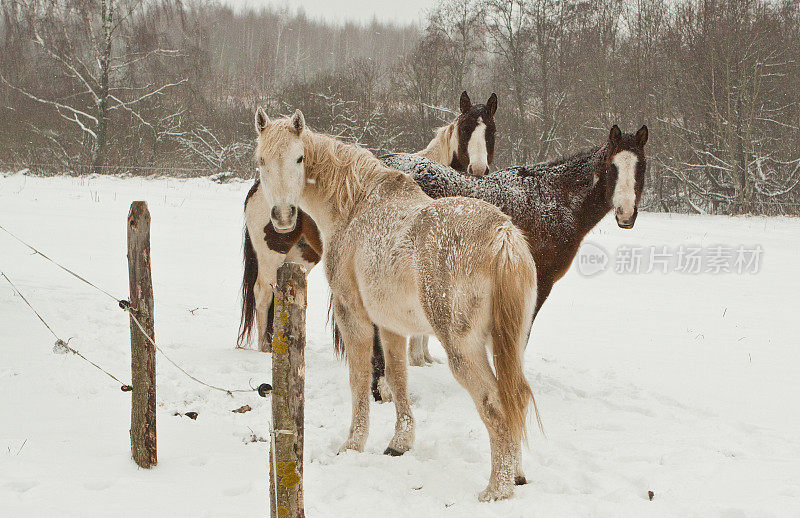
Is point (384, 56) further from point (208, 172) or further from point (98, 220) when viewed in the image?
point (98, 220)

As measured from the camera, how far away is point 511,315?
9.80ft

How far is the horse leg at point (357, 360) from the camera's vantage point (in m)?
3.78

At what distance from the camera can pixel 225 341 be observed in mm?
6508

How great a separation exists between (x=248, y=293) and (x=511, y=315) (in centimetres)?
401

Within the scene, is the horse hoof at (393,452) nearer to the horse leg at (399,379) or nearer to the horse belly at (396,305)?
the horse leg at (399,379)

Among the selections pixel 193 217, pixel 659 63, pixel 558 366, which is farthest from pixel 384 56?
pixel 558 366

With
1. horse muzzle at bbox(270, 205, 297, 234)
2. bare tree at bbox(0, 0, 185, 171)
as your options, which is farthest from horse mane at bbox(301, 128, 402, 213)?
bare tree at bbox(0, 0, 185, 171)

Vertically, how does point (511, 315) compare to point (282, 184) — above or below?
below

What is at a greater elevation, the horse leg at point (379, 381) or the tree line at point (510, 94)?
the tree line at point (510, 94)

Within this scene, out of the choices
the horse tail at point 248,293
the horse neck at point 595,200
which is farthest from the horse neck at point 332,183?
the horse tail at point 248,293

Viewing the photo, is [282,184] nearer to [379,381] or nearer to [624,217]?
[379,381]

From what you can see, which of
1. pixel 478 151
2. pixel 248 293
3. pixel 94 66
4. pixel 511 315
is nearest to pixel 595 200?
pixel 478 151

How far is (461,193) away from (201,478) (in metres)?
3.07

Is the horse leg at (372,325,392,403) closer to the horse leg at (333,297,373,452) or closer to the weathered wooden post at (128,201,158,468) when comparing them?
the horse leg at (333,297,373,452)
